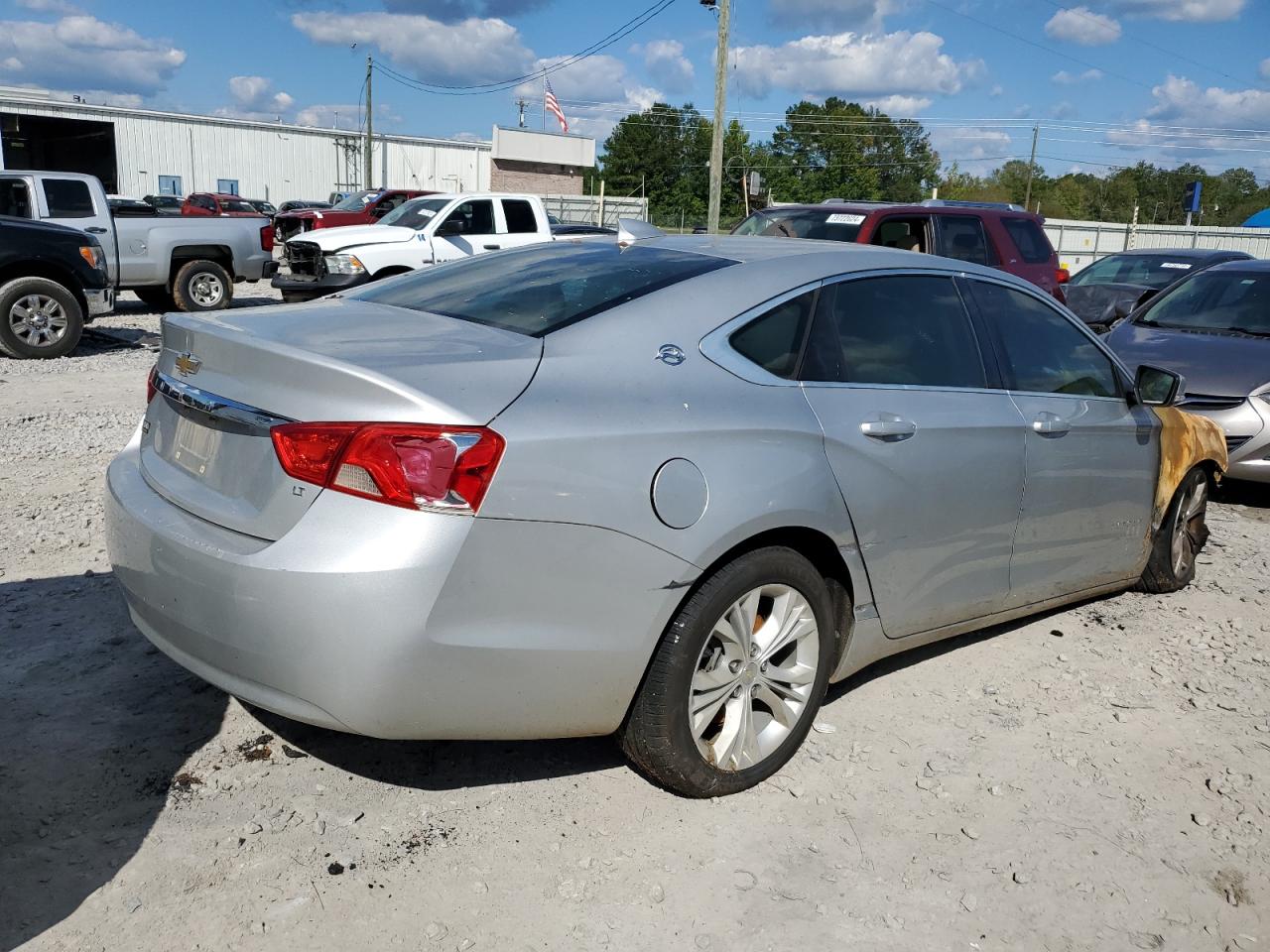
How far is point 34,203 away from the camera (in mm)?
13305

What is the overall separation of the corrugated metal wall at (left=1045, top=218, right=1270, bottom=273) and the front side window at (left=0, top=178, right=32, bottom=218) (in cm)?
3364

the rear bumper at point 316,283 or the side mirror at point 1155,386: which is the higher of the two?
the side mirror at point 1155,386

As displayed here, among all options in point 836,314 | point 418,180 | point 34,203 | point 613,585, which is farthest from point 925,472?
point 418,180

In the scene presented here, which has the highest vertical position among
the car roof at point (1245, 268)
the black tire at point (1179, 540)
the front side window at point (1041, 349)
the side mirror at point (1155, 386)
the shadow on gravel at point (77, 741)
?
the car roof at point (1245, 268)

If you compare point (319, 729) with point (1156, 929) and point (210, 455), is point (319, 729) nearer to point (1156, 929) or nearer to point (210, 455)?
point (210, 455)

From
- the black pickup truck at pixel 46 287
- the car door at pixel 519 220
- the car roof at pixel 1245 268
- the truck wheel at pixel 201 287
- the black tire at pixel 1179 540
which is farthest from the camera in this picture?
the car door at pixel 519 220

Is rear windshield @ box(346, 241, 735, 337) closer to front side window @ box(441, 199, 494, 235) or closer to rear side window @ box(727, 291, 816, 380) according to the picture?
rear side window @ box(727, 291, 816, 380)

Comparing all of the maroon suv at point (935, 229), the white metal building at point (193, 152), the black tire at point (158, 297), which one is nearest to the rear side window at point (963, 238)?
the maroon suv at point (935, 229)

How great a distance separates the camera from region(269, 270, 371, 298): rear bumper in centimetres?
1424

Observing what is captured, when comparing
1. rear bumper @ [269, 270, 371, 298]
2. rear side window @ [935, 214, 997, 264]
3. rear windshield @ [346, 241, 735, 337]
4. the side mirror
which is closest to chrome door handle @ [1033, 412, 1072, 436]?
the side mirror

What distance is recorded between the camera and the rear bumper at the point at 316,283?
46.7 feet

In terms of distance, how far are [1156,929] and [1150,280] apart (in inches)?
567

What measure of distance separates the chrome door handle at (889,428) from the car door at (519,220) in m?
13.1

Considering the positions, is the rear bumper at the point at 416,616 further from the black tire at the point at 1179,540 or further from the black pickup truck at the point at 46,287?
the black pickup truck at the point at 46,287
